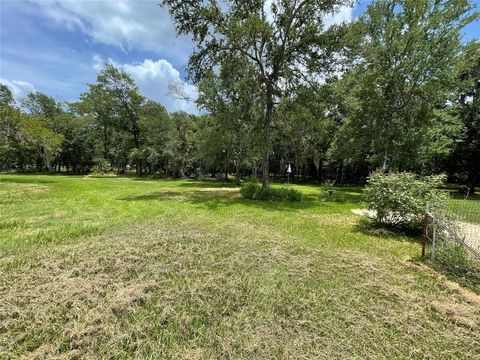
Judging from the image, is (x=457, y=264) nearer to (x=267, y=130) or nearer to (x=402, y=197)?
(x=402, y=197)

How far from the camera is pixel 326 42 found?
13.3 meters

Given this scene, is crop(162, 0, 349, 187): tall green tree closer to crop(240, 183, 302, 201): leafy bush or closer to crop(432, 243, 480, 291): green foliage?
crop(240, 183, 302, 201): leafy bush

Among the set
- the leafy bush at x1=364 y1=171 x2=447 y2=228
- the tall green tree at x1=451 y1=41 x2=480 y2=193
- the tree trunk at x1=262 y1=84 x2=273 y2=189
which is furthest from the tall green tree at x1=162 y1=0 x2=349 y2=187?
the tall green tree at x1=451 y1=41 x2=480 y2=193

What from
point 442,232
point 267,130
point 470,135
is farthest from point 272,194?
point 470,135

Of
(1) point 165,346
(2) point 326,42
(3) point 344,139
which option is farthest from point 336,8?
(1) point 165,346

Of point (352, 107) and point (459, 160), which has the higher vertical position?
point (352, 107)

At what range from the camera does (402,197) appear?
7.27 metres

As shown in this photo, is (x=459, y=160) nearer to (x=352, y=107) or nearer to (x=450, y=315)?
(x=352, y=107)

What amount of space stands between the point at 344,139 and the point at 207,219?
1319cm

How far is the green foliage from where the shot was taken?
14.4 feet

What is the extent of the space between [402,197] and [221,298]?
238 inches

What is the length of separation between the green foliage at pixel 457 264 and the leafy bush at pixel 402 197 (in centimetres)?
189

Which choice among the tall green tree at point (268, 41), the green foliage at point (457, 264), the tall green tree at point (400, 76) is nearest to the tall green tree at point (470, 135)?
the tall green tree at point (400, 76)

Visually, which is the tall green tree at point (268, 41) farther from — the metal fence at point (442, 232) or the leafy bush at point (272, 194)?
the metal fence at point (442, 232)
